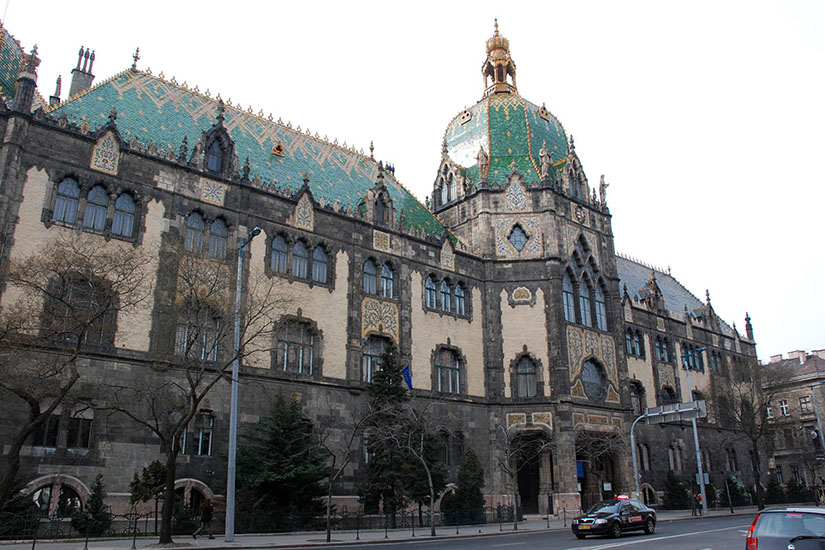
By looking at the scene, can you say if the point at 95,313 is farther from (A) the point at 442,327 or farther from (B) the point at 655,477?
(B) the point at 655,477

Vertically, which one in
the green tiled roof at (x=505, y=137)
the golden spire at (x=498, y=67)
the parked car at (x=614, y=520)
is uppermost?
the golden spire at (x=498, y=67)

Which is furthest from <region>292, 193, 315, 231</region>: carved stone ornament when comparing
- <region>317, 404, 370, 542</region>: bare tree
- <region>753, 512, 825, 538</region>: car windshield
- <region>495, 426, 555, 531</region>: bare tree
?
<region>753, 512, 825, 538</region>: car windshield

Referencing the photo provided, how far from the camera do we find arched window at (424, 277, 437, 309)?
131 ft

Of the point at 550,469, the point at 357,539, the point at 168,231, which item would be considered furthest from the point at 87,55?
the point at 550,469

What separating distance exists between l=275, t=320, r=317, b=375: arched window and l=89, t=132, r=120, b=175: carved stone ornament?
10.2m

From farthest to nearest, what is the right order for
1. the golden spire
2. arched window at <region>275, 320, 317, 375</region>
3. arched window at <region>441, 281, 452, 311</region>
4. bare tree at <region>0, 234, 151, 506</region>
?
1. the golden spire
2. arched window at <region>441, 281, 452, 311</region>
3. arched window at <region>275, 320, 317, 375</region>
4. bare tree at <region>0, 234, 151, 506</region>

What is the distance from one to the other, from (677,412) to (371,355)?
61.2 ft

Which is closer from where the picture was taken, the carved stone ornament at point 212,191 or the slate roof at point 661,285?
the carved stone ornament at point 212,191

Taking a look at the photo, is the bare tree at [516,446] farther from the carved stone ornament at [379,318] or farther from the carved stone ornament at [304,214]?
the carved stone ornament at [304,214]

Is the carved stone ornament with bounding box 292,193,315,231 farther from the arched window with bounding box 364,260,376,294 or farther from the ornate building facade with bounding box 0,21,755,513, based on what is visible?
the arched window with bounding box 364,260,376,294

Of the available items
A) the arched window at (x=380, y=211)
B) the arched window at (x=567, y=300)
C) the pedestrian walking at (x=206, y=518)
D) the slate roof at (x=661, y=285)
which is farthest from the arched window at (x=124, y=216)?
the slate roof at (x=661, y=285)

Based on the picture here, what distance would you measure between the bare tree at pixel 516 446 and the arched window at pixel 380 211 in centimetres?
1380

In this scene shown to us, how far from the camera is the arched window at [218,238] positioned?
3169 cm

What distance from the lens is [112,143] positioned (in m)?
29.6
